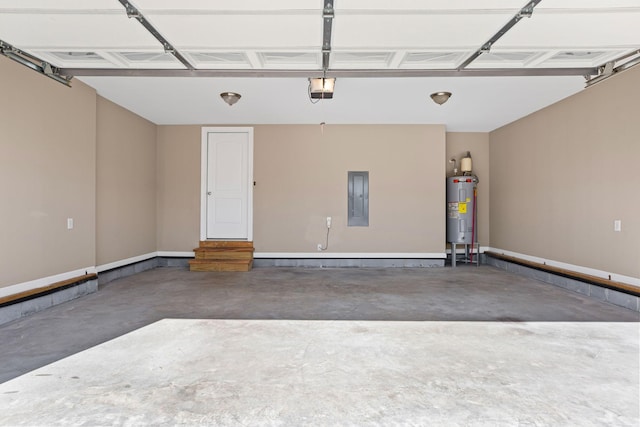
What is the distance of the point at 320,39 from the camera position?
268 centimetres

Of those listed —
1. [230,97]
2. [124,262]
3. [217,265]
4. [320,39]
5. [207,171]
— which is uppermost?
[230,97]

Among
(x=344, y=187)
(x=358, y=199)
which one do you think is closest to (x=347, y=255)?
(x=358, y=199)

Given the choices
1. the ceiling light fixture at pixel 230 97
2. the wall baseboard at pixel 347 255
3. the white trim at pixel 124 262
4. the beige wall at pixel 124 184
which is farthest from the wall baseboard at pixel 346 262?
the ceiling light fixture at pixel 230 97

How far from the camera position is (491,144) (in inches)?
258

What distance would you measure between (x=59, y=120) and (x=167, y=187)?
99.6 inches

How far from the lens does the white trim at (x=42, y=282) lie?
3213 millimetres

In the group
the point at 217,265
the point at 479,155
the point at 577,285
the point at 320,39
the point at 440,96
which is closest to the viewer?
the point at 320,39

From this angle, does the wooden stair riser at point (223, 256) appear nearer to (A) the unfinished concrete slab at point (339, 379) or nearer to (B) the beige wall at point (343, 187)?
(B) the beige wall at point (343, 187)

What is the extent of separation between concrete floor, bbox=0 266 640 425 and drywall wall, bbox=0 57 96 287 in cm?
57

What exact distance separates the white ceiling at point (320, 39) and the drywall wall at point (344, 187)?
70.6 inches

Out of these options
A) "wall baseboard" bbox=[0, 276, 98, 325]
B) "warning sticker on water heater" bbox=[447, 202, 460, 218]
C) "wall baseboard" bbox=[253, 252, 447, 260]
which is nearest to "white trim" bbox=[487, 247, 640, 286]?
"warning sticker on water heater" bbox=[447, 202, 460, 218]

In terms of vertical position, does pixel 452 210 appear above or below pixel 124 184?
below

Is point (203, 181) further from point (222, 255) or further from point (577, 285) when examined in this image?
point (577, 285)

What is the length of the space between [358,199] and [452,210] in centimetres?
181
